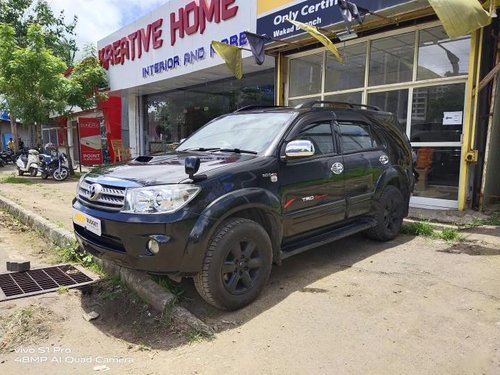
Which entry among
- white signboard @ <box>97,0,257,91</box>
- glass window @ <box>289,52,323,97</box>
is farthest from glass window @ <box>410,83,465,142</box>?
white signboard @ <box>97,0,257,91</box>

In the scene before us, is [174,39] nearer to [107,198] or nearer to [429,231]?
[429,231]

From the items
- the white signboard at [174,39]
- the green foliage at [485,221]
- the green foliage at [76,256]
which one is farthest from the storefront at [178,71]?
the green foliage at [485,221]

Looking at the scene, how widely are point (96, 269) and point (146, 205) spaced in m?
1.89

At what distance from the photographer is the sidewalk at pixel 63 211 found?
583 centimetres

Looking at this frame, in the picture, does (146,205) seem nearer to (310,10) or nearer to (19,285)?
(19,285)

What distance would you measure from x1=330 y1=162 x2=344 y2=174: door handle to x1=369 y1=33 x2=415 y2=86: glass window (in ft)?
12.9

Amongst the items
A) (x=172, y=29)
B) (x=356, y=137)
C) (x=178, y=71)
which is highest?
(x=172, y=29)

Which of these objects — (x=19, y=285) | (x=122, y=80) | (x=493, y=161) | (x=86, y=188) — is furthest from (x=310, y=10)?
(x=122, y=80)

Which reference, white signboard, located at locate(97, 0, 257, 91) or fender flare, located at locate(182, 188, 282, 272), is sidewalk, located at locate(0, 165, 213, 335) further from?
white signboard, located at locate(97, 0, 257, 91)

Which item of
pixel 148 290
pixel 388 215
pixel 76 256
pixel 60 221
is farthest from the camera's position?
pixel 60 221

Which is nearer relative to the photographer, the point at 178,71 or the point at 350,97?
the point at 350,97

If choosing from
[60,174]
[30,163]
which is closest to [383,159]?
[60,174]

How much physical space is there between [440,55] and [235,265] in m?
5.90

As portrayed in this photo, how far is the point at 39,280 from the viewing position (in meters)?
4.43
